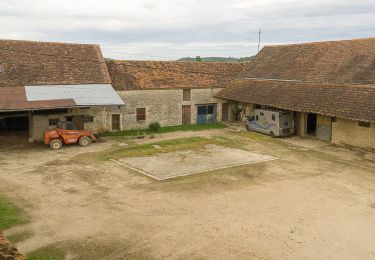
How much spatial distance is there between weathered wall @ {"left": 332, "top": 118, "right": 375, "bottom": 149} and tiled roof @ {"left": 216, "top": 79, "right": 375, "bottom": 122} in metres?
1.25

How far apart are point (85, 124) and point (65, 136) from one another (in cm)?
354

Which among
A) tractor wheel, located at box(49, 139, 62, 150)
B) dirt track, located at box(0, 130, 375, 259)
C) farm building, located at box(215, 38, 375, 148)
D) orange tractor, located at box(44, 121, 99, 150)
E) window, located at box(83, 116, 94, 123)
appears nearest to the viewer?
dirt track, located at box(0, 130, 375, 259)

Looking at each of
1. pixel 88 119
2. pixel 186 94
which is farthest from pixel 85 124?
pixel 186 94

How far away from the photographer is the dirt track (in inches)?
435

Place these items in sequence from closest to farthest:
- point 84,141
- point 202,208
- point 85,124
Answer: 1. point 202,208
2. point 84,141
3. point 85,124

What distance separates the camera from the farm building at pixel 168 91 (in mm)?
28953

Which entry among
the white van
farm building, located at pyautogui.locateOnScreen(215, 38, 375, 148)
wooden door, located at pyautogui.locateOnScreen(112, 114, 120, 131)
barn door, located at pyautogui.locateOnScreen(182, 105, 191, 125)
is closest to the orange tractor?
wooden door, located at pyautogui.locateOnScreen(112, 114, 120, 131)

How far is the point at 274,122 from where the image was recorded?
26.5 metres

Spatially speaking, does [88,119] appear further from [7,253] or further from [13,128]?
[7,253]

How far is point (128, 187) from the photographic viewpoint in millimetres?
16344

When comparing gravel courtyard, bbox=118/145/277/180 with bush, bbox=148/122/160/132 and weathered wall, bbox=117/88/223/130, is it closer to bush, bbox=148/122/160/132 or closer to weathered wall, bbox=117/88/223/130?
bush, bbox=148/122/160/132

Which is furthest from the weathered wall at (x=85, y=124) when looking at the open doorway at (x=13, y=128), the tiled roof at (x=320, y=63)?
the tiled roof at (x=320, y=63)

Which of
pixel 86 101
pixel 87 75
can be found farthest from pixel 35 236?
pixel 87 75

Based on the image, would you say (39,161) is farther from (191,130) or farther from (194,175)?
(191,130)
